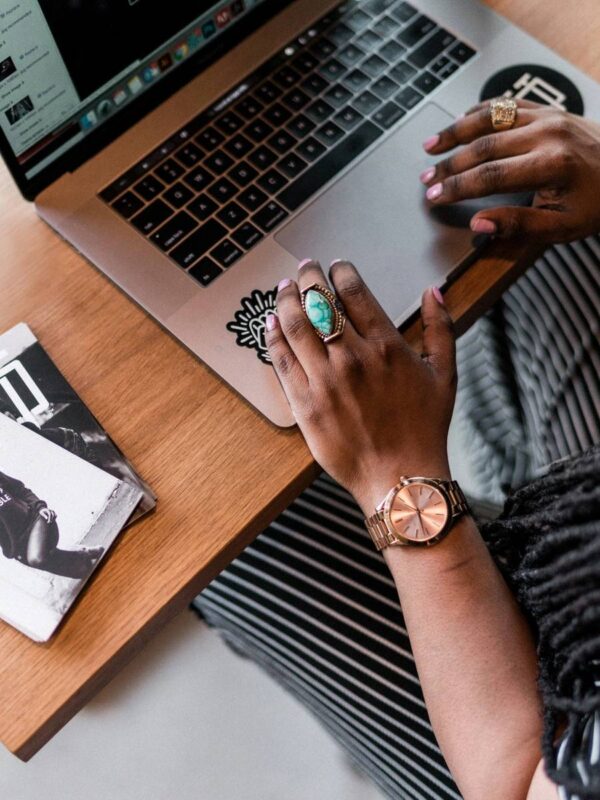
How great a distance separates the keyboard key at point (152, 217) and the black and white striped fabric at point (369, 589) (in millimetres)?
289

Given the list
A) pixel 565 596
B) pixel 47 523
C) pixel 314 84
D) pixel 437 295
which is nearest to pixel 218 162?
pixel 314 84

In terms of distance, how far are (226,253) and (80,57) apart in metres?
0.20

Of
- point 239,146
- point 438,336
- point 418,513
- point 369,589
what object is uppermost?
point 239,146

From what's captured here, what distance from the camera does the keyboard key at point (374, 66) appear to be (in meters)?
0.82

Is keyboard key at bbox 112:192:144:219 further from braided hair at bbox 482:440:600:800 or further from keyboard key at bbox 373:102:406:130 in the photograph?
braided hair at bbox 482:440:600:800

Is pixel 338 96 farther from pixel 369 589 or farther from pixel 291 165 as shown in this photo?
pixel 369 589

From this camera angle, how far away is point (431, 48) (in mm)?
833

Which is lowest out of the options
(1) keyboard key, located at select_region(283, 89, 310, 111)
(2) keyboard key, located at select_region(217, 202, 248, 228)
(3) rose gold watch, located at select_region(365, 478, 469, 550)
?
(3) rose gold watch, located at select_region(365, 478, 469, 550)

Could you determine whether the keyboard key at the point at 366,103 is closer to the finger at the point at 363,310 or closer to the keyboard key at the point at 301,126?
the keyboard key at the point at 301,126

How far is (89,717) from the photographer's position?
1071 millimetres

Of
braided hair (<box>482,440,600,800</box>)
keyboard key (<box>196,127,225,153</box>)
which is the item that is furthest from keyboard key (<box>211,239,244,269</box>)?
braided hair (<box>482,440,600,800</box>)

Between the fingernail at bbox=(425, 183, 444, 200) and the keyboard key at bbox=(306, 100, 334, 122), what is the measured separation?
0.42ft

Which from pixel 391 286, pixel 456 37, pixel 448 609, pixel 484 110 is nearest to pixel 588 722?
pixel 448 609

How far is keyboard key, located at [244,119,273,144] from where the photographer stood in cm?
79
